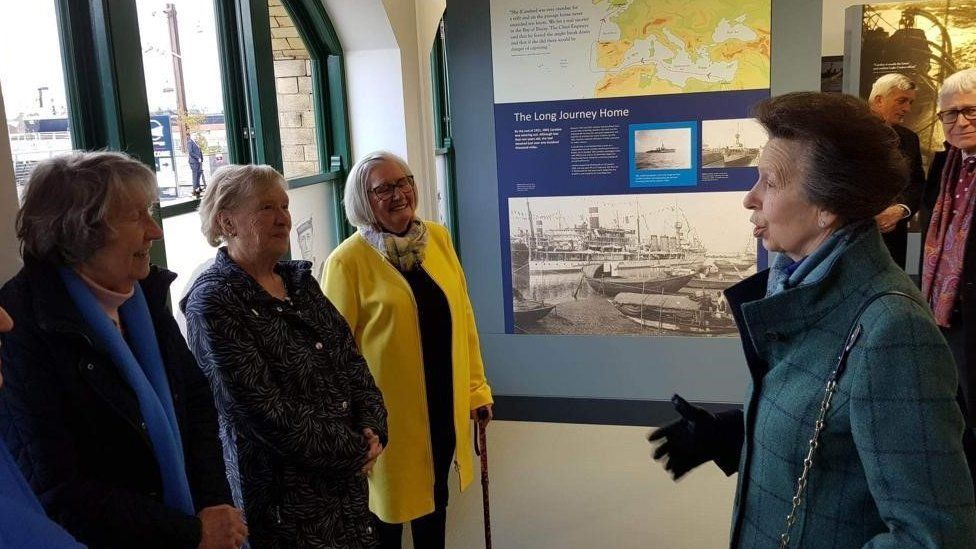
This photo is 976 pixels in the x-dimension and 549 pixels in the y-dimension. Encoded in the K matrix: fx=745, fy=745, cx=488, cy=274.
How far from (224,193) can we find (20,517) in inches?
42.8

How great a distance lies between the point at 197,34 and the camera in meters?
2.74

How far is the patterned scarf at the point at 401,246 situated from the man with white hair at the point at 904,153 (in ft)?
5.81

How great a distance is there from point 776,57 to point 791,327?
2997mm

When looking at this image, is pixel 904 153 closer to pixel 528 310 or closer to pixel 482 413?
pixel 482 413

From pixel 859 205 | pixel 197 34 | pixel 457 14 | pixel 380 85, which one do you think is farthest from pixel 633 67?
pixel 859 205

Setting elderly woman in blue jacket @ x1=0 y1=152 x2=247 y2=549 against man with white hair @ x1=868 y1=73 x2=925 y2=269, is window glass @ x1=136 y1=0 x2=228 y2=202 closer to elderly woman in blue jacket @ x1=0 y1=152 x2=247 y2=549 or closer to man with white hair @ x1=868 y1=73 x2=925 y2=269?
elderly woman in blue jacket @ x1=0 y1=152 x2=247 y2=549

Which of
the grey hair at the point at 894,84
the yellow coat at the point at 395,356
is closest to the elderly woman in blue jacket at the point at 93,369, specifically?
the yellow coat at the point at 395,356

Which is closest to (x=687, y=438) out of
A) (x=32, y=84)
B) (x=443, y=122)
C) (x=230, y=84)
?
(x=32, y=84)

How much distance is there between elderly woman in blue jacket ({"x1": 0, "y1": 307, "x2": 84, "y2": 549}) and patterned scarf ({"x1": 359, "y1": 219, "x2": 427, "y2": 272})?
4.70 ft

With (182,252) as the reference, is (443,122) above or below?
above

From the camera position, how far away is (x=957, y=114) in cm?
259

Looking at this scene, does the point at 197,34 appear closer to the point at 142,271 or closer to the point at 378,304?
the point at 378,304

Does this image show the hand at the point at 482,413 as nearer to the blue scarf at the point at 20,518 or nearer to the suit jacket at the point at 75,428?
Result: the suit jacket at the point at 75,428

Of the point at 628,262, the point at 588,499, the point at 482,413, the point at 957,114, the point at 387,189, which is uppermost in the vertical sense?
the point at 957,114
